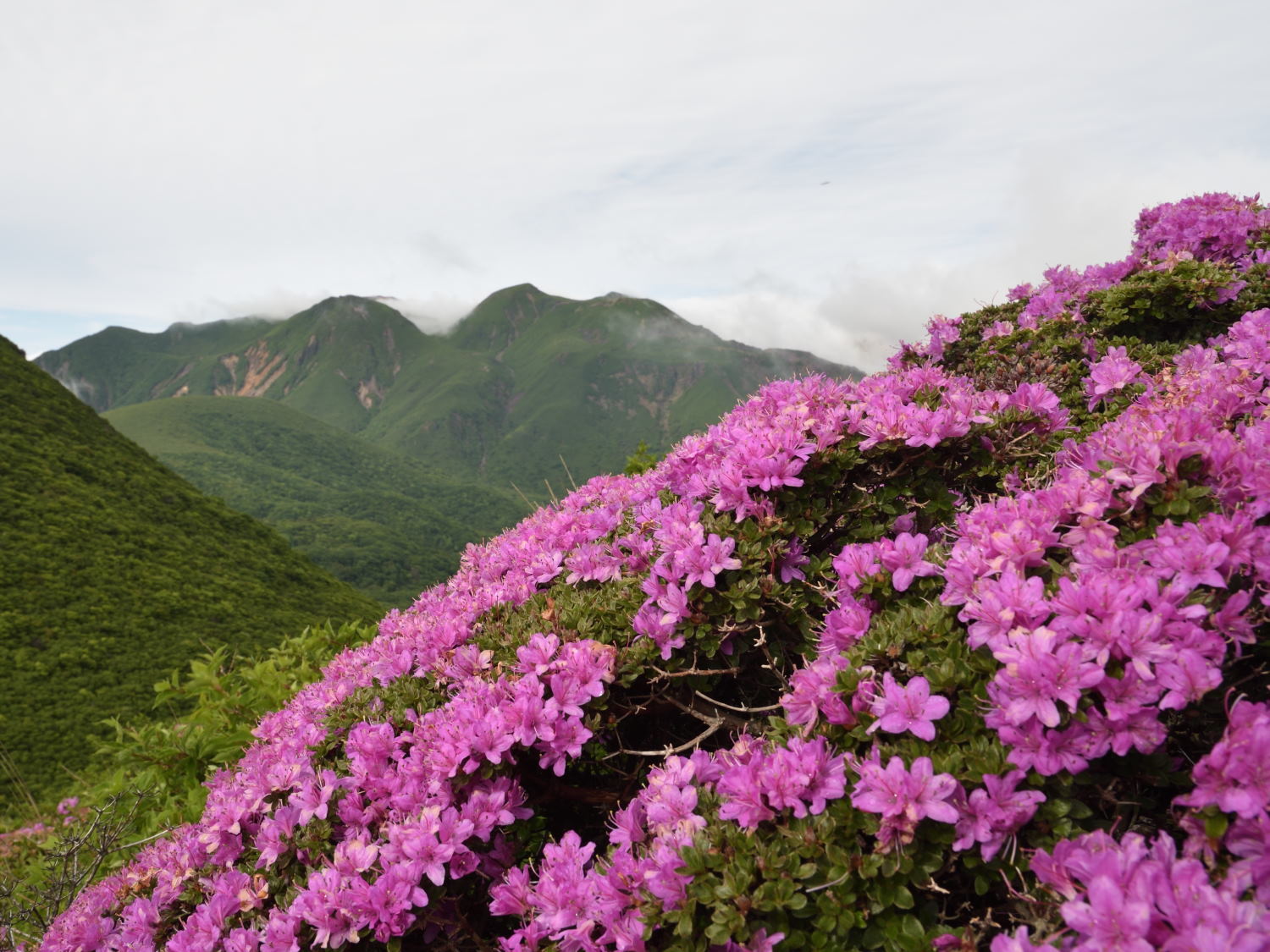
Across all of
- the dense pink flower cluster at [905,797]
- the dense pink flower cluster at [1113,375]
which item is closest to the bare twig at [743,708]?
the dense pink flower cluster at [905,797]

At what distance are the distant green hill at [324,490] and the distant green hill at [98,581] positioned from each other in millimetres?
60599

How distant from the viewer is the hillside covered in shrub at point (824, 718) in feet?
6.15

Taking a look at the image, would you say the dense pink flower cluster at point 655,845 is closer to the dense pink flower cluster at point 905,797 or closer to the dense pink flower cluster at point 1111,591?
the dense pink flower cluster at point 905,797

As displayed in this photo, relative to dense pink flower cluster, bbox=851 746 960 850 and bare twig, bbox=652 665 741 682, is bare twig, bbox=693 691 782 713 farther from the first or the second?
dense pink flower cluster, bbox=851 746 960 850

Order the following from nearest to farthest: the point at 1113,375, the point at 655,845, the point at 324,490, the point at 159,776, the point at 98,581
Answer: the point at 655,845
the point at 1113,375
the point at 159,776
the point at 98,581
the point at 324,490

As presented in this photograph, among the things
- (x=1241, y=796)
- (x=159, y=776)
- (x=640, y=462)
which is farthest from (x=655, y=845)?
(x=640, y=462)

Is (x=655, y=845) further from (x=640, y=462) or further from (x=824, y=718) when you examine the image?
(x=640, y=462)

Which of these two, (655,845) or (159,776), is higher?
(655,845)

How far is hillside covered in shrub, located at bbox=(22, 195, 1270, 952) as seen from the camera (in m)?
1.87

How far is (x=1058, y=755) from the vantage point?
1.90 meters

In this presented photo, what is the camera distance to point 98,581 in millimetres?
22203

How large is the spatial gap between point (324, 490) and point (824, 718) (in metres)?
167

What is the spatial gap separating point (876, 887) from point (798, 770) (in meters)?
0.35

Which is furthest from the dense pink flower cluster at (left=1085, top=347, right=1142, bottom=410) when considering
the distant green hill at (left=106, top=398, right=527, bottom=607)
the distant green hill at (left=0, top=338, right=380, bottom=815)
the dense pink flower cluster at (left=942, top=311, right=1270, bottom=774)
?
the distant green hill at (left=106, top=398, right=527, bottom=607)
